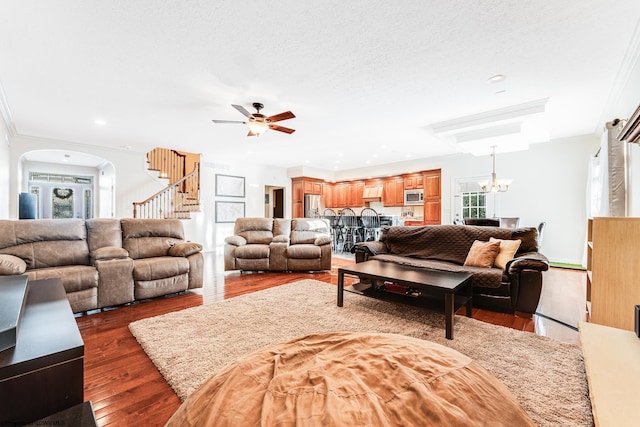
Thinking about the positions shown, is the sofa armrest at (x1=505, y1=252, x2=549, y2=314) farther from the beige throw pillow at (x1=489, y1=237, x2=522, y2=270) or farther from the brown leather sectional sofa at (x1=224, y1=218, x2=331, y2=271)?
the brown leather sectional sofa at (x1=224, y1=218, x2=331, y2=271)

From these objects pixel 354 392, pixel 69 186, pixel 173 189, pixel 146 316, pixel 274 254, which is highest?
pixel 69 186

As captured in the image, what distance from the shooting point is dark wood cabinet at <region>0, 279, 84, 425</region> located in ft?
3.33

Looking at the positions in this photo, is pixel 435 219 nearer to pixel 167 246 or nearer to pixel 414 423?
pixel 167 246

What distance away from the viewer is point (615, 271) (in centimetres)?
222

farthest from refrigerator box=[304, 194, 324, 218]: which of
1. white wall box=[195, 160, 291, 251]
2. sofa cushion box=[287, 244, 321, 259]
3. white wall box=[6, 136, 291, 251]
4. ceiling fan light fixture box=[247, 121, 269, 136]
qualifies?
ceiling fan light fixture box=[247, 121, 269, 136]

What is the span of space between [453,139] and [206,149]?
217 inches

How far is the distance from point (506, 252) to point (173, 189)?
7.06m

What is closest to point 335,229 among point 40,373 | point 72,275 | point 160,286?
point 160,286

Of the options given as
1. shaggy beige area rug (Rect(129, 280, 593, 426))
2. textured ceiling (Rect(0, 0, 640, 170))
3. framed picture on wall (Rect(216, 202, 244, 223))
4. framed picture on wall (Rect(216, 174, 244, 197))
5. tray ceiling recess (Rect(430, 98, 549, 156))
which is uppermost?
textured ceiling (Rect(0, 0, 640, 170))

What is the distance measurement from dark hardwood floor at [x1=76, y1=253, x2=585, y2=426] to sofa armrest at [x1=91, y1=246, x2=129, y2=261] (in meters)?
0.59

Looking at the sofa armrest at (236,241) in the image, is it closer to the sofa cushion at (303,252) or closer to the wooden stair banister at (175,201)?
the sofa cushion at (303,252)

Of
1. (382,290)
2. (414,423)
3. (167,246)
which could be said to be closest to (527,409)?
(414,423)

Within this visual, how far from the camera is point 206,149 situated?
654 centimetres

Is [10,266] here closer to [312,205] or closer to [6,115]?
[6,115]
